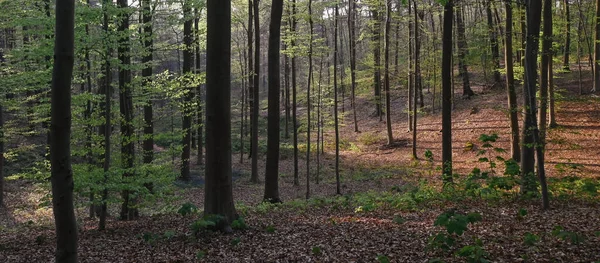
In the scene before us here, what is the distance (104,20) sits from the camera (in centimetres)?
902

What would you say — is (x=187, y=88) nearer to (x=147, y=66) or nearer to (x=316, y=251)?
(x=147, y=66)

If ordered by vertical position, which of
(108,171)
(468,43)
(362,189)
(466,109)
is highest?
(468,43)

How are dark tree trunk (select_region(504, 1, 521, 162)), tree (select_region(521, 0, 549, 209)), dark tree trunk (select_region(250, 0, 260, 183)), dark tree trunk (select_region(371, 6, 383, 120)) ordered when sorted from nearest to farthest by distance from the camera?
tree (select_region(521, 0, 549, 209)) < dark tree trunk (select_region(504, 1, 521, 162)) < dark tree trunk (select_region(250, 0, 260, 183)) < dark tree trunk (select_region(371, 6, 383, 120))

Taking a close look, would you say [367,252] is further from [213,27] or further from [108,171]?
[108,171]

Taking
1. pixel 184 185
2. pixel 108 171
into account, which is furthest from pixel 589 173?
pixel 184 185

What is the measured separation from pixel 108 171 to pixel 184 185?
34.8ft

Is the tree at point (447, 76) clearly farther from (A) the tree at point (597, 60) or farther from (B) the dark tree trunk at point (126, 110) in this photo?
(A) the tree at point (597, 60)

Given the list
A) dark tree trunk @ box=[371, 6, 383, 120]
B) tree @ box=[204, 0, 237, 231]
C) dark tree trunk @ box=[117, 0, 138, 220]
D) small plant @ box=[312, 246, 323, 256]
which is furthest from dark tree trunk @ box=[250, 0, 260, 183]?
dark tree trunk @ box=[371, 6, 383, 120]

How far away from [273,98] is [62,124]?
8.07m

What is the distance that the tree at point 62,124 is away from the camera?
4.67 metres

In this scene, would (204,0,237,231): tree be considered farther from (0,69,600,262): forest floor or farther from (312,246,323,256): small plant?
(312,246,323,256): small plant

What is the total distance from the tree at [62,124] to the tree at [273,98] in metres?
7.43

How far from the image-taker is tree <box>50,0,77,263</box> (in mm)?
4668

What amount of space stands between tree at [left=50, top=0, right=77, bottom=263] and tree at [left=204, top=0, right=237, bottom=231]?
2.81 meters
